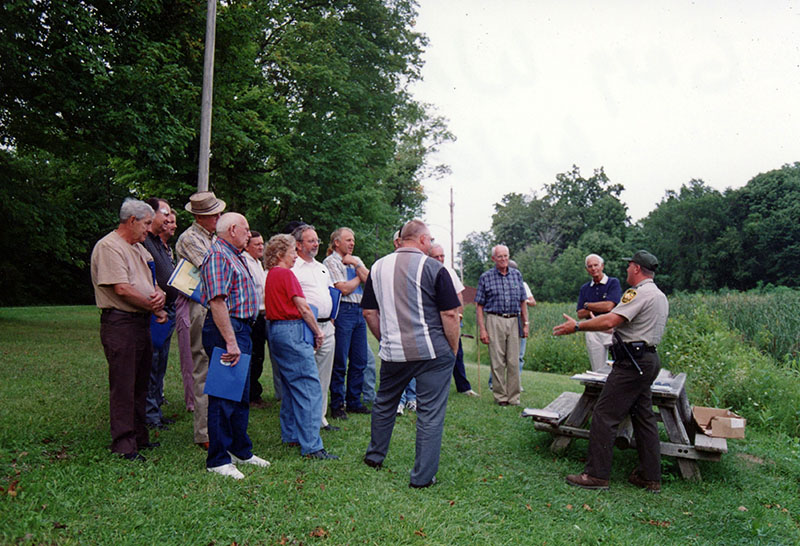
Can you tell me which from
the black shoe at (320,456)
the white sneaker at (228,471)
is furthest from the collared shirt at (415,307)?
the white sneaker at (228,471)

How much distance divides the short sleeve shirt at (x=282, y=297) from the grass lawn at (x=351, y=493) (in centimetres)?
122

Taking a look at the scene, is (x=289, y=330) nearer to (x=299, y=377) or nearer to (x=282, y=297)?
(x=282, y=297)

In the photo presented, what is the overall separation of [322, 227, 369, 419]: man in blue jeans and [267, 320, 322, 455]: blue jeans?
1463mm

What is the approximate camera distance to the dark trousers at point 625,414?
5.08 m

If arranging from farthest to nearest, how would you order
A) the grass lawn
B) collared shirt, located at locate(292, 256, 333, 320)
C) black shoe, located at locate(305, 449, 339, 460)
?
1. collared shirt, located at locate(292, 256, 333, 320)
2. black shoe, located at locate(305, 449, 339, 460)
3. the grass lawn

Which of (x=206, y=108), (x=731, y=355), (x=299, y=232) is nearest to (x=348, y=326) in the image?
(x=299, y=232)

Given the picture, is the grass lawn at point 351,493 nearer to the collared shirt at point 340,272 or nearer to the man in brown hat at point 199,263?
the man in brown hat at point 199,263

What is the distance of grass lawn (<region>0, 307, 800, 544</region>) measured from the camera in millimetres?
3572

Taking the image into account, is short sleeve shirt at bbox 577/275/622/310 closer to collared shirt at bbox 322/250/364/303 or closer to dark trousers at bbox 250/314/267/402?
collared shirt at bbox 322/250/364/303

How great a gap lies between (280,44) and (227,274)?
17430mm

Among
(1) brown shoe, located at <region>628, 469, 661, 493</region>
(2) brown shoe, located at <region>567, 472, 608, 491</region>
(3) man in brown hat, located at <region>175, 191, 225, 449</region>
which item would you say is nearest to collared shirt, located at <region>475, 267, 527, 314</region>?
(1) brown shoe, located at <region>628, 469, 661, 493</region>

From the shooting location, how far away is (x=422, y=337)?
4.62 meters

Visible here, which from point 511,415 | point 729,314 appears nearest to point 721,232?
point 729,314

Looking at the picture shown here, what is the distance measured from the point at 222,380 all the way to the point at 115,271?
1.15m
